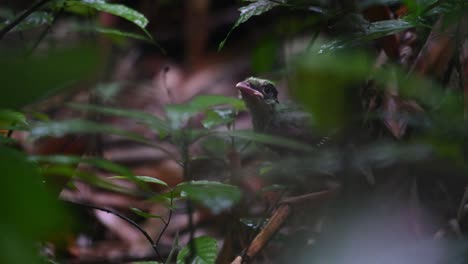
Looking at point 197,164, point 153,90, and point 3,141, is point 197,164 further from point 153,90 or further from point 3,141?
point 153,90

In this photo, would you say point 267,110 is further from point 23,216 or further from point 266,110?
point 23,216

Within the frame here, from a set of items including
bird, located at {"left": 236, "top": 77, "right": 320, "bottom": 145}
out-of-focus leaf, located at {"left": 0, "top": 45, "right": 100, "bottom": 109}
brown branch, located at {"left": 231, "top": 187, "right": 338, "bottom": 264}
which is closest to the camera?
out-of-focus leaf, located at {"left": 0, "top": 45, "right": 100, "bottom": 109}

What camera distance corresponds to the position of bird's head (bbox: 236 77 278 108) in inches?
90.1

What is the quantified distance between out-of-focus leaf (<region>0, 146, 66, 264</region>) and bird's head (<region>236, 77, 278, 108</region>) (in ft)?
5.71

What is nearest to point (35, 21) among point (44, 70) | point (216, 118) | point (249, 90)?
point (216, 118)

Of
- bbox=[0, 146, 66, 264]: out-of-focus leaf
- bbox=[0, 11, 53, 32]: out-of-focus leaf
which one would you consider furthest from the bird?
bbox=[0, 146, 66, 264]: out-of-focus leaf

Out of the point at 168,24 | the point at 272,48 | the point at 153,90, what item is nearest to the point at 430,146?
the point at 272,48

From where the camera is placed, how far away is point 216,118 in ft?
5.82

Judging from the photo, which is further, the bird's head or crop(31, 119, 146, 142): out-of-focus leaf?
the bird's head

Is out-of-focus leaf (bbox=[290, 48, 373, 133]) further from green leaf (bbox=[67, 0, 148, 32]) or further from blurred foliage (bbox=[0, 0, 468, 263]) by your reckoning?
green leaf (bbox=[67, 0, 148, 32])

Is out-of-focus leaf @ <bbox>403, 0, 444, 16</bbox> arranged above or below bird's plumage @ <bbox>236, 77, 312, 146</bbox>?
above

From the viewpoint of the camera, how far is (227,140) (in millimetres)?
1801

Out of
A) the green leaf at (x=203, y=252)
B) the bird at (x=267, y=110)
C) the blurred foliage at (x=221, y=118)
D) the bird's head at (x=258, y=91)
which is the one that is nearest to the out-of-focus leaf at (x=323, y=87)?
the blurred foliage at (x=221, y=118)

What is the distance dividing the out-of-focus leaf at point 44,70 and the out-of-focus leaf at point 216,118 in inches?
45.5
